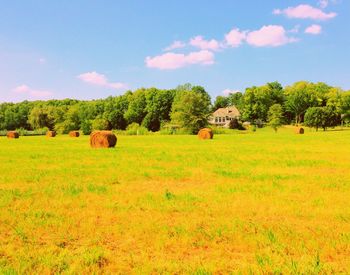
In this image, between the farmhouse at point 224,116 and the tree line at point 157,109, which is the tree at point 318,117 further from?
the farmhouse at point 224,116

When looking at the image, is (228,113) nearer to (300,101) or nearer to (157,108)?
(300,101)

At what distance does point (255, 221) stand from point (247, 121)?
130242mm

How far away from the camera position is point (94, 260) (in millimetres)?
5531

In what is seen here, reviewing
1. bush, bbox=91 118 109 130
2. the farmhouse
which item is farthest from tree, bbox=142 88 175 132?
the farmhouse

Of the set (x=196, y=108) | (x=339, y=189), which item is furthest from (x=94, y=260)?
(x=196, y=108)

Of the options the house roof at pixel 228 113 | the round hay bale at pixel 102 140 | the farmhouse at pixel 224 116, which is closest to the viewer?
the round hay bale at pixel 102 140

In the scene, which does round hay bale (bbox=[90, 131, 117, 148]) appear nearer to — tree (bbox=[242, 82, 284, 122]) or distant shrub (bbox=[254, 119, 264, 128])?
distant shrub (bbox=[254, 119, 264, 128])

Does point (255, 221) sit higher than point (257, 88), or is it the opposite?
point (257, 88)

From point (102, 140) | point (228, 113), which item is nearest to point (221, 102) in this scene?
point (228, 113)

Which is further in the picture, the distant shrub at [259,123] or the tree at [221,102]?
the tree at [221,102]

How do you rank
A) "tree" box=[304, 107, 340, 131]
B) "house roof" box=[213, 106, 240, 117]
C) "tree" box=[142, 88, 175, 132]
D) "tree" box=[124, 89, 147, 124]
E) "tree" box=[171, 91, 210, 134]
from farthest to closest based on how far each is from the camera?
"house roof" box=[213, 106, 240, 117] → "tree" box=[124, 89, 147, 124] → "tree" box=[142, 88, 175, 132] → "tree" box=[304, 107, 340, 131] → "tree" box=[171, 91, 210, 134]

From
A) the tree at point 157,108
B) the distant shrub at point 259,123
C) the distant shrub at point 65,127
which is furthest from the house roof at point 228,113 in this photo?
the distant shrub at point 65,127

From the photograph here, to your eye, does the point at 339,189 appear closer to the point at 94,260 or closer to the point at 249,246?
the point at 249,246

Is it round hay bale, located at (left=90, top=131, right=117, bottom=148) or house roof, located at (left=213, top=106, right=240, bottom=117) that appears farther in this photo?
house roof, located at (left=213, top=106, right=240, bottom=117)
